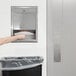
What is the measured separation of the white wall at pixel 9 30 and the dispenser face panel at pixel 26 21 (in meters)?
0.04

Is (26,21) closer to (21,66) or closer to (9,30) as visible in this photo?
(9,30)

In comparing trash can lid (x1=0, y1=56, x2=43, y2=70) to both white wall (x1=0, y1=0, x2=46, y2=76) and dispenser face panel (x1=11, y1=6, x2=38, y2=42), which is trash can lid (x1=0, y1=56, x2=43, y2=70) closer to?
white wall (x1=0, y1=0, x2=46, y2=76)

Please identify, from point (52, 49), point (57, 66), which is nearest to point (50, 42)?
point (52, 49)

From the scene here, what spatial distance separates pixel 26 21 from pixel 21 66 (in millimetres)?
410

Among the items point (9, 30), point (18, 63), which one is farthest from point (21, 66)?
point (9, 30)

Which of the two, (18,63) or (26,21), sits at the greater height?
(26,21)

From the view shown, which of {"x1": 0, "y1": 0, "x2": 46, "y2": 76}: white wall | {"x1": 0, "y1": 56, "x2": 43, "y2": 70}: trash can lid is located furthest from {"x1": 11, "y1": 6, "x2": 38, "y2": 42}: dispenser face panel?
{"x1": 0, "y1": 56, "x2": 43, "y2": 70}: trash can lid

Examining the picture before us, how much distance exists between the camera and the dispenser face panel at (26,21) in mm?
1473

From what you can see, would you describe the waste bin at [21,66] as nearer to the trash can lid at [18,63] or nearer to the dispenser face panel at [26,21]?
the trash can lid at [18,63]

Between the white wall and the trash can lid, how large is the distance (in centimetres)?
7

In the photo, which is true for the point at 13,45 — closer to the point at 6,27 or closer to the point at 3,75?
the point at 6,27

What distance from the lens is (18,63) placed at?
140cm

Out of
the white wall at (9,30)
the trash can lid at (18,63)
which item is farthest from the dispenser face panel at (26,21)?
the trash can lid at (18,63)

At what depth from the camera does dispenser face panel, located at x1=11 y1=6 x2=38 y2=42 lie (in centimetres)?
147
